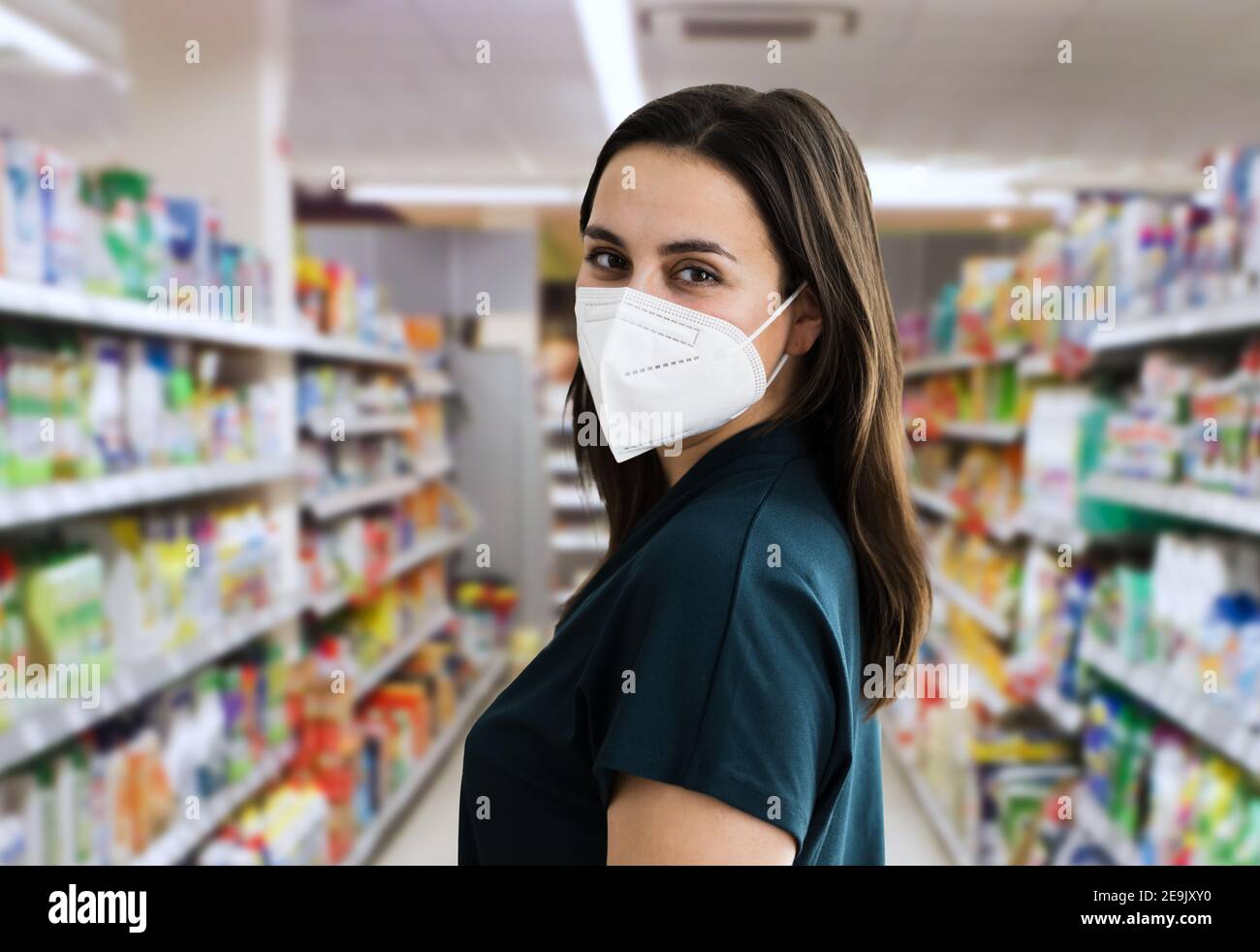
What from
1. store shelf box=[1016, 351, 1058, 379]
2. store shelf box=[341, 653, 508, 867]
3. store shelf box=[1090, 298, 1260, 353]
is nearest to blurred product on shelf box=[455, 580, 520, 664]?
store shelf box=[341, 653, 508, 867]

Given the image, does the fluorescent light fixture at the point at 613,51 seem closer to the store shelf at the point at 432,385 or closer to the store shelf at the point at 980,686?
the store shelf at the point at 432,385

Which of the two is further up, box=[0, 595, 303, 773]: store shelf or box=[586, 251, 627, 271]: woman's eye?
box=[586, 251, 627, 271]: woman's eye

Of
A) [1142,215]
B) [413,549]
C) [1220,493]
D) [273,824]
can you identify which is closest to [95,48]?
[413,549]

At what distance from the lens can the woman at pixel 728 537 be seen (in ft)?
2.41

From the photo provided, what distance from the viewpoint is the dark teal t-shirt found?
2.39 ft

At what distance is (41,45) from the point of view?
607 cm

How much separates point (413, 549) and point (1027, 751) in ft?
9.77

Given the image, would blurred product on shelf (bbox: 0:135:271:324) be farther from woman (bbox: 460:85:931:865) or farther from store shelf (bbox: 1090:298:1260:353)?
store shelf (bbox: 1090:298:1260:353)

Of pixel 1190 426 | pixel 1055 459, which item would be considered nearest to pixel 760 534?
pixel 1190 426

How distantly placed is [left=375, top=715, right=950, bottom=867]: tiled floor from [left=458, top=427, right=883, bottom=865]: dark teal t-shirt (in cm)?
333

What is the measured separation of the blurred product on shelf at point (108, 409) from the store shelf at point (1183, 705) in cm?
232

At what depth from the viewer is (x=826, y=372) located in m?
0.96

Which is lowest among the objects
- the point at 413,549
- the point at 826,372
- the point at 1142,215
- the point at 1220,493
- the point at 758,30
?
the point at 413,549
